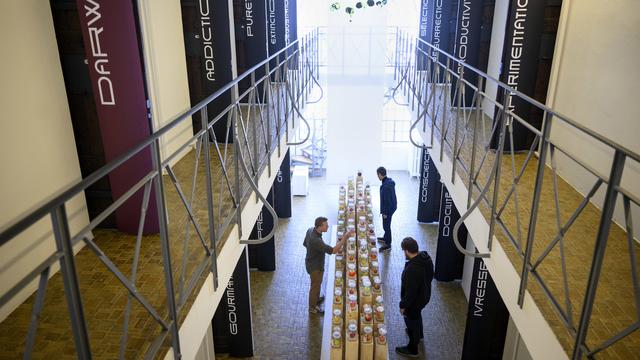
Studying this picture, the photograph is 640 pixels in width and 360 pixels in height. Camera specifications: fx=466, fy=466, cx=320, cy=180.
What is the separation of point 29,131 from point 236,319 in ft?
10.1

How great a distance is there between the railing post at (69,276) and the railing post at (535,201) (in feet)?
5.67

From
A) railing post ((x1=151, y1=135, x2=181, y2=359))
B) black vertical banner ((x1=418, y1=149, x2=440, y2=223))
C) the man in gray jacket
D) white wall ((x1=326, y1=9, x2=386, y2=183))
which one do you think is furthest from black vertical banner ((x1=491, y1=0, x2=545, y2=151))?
white wall ((x1=326, y1=9, x2=386, y2=183))

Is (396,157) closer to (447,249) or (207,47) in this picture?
(447,249)

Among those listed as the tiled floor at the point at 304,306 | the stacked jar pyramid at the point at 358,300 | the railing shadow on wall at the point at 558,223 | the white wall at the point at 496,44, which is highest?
the white wall at the point at 496,44

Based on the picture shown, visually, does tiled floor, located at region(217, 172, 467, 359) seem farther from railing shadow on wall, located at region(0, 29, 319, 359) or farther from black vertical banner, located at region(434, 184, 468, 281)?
railing shadow on wall, located at region(0, 29, 319, 359)

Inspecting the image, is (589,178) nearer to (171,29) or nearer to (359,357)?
(359,357)

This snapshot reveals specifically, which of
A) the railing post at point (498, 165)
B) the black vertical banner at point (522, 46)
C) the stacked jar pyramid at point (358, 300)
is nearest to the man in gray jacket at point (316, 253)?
the stacked jar pyramid at point (358, 300)

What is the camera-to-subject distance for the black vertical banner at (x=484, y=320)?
4.42 metres

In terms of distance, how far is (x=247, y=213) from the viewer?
3070 millimetres

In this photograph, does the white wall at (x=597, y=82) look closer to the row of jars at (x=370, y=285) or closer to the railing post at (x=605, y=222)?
the railing post at (x=605, y=222)

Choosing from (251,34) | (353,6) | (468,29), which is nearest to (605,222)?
(468,29)

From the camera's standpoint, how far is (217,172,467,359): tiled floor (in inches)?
203

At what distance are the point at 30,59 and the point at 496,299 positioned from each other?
4.13 metres

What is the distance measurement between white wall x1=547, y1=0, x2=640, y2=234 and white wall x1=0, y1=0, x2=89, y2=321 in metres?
3.49
